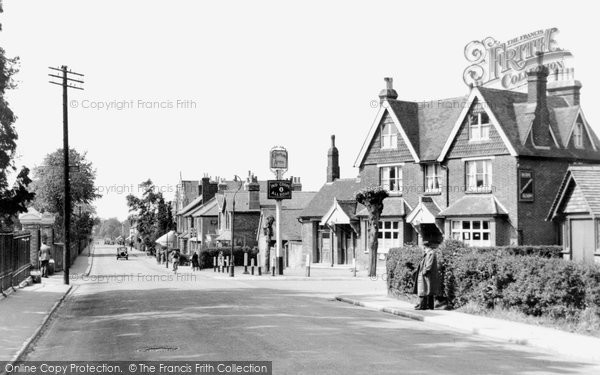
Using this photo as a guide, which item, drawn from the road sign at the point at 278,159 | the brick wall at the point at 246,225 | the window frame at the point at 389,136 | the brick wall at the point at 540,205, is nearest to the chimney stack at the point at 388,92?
the window frame at the point at 389,136

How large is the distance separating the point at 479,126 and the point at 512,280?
25145 millimetres

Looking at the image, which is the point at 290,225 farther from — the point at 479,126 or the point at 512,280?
the point at 512,280

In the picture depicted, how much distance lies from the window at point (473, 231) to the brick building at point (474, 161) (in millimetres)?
55

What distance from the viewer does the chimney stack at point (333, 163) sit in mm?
57812

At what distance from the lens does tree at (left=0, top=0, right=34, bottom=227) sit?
23.1 meters

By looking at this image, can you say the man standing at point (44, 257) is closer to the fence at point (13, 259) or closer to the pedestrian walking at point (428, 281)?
the fence at point (13, 259)

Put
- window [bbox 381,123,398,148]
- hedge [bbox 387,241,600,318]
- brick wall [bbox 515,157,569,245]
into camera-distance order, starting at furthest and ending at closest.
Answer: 1. window [bbox 381,123,398,148]
2. brick wall [bbox 515,157,569,245]
3. hedge [bbox 387,241,600,318]

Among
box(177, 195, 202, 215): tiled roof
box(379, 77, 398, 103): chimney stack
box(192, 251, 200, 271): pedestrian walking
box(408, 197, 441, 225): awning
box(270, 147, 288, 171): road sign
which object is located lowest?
box(192, 251, 200, 271): pedestrian walking

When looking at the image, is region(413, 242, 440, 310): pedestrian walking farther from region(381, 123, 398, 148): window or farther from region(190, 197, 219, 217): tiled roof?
region(190, 197, 219, 217): tiled roof

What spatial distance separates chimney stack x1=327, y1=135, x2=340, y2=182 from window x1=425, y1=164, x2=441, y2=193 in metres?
14.1

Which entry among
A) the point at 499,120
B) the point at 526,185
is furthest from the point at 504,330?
the point at 499,120

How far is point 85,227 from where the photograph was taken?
97.4 m

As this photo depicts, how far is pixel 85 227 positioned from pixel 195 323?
8530cm

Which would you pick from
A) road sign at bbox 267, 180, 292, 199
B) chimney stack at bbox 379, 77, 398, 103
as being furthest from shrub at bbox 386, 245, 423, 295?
chimney stack at bbox 379, 77, 398, 103
